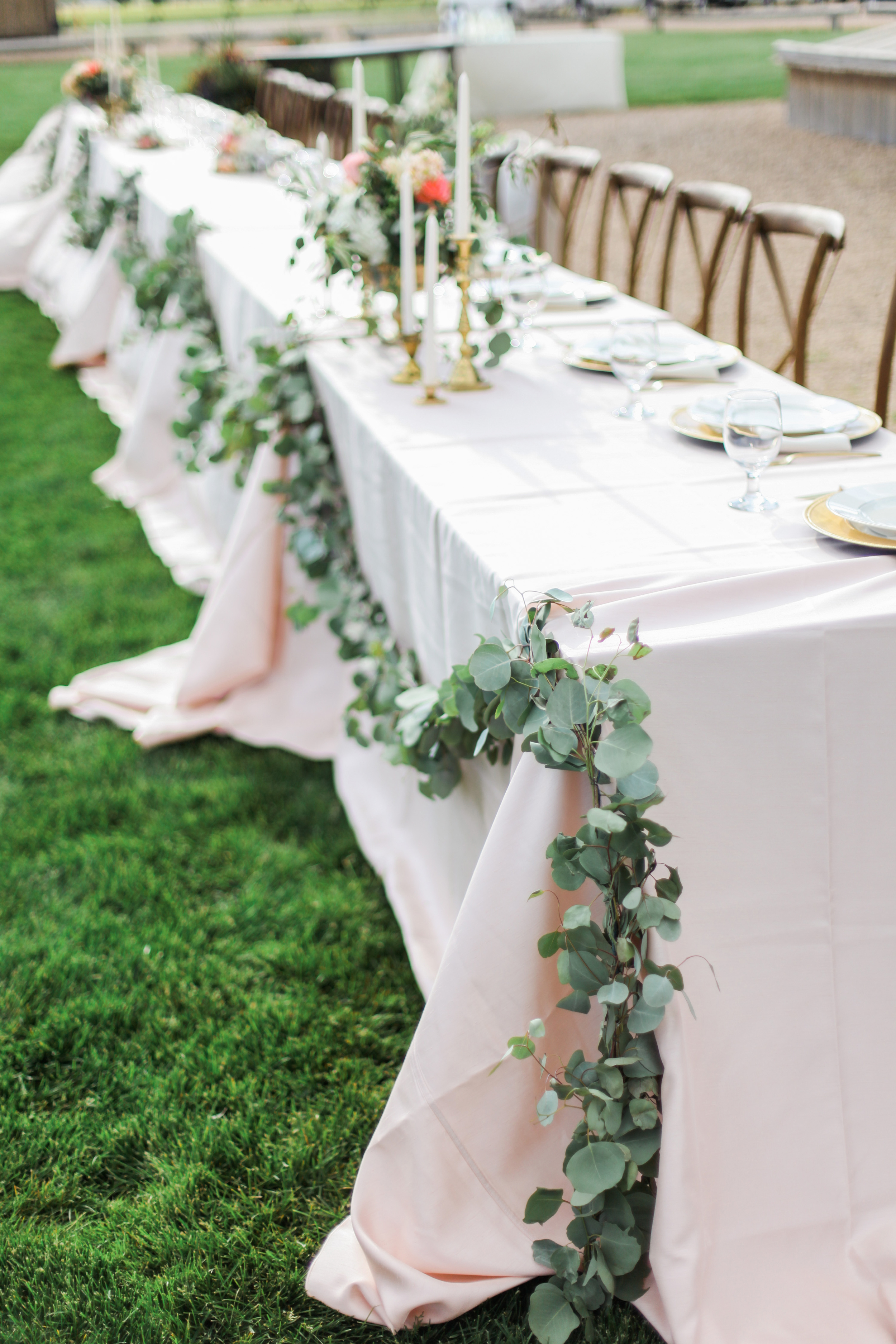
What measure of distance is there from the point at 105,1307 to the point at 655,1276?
25.5 inches

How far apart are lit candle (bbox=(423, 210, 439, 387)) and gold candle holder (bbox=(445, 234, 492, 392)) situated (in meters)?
0.04

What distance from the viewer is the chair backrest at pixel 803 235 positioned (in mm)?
2676

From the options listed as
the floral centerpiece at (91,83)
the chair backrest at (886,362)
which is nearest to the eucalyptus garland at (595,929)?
the chair backrest at (886,362)

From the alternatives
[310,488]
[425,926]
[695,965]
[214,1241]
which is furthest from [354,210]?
[214,1241]

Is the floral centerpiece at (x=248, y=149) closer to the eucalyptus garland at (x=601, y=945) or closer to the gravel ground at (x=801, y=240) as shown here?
the gravel ground at (x=801, y=240)

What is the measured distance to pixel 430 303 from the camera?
6.18 feet

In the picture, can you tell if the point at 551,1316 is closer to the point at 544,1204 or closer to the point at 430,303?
the point at 544,1204

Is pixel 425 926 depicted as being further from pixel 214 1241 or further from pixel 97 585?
pixel 97 585

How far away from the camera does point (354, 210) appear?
211 cm

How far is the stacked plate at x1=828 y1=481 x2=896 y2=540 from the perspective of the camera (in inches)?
50.1

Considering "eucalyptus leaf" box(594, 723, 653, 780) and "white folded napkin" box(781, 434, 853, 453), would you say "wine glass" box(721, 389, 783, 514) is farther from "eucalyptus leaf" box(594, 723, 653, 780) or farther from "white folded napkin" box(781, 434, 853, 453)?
"eucalyptus leaf" box(594, 723, 653, 780)

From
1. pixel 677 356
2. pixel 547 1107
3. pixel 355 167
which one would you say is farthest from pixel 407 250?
pixel 547 1107

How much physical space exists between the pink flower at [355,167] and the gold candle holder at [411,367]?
0.97 feet

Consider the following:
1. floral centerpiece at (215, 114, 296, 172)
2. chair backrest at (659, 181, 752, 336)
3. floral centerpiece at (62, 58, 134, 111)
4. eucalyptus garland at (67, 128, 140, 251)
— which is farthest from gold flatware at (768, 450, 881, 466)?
floral centerpiece at (62, 58, 134, 111)
